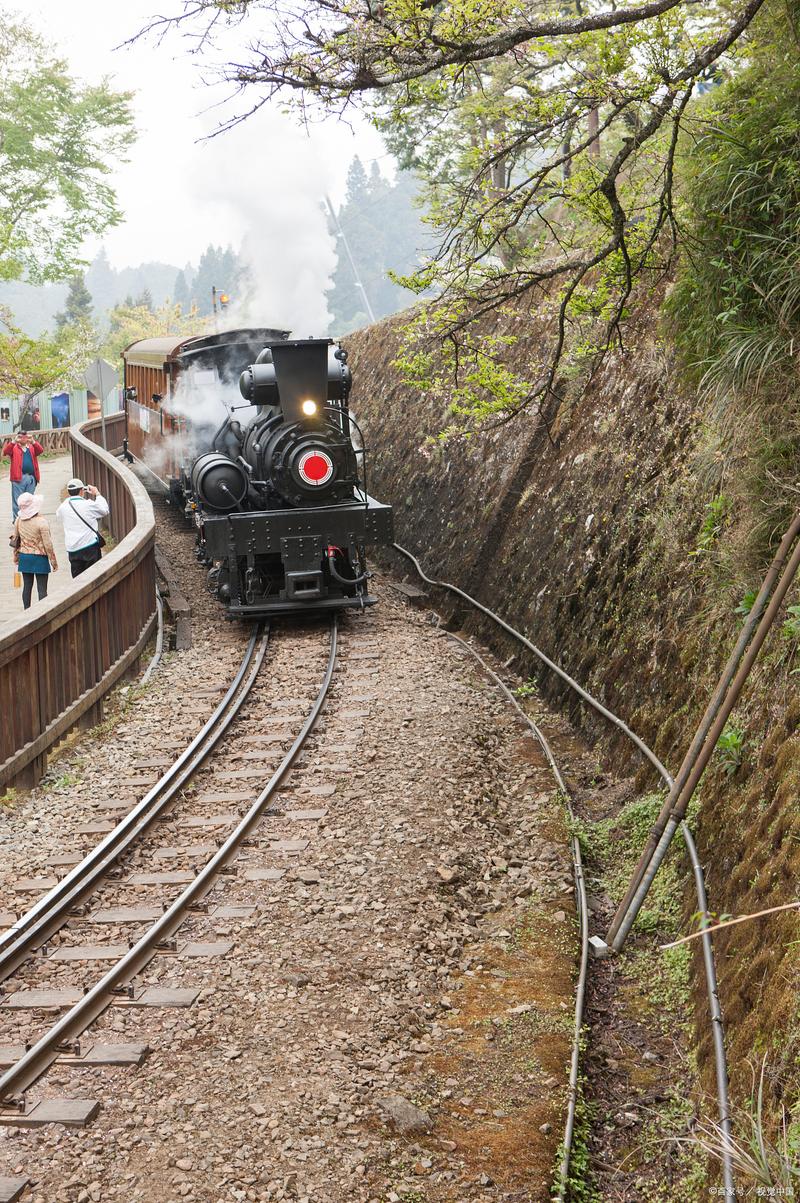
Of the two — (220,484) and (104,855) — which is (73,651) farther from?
(220,484)

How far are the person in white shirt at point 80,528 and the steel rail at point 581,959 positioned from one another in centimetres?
486

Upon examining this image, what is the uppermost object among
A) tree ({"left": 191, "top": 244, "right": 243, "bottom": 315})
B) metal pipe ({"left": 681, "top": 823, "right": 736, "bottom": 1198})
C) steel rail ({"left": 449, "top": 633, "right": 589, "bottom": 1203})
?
tree ({"left": 191, "top": 244, "right": 243, "bottom": 315})

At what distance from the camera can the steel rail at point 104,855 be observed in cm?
610

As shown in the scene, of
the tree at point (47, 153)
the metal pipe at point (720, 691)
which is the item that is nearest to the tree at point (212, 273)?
the tree at point (47, 153)

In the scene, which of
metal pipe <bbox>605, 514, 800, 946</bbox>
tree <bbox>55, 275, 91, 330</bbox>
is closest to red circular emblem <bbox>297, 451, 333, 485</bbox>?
metal pipe <bbox>605, 514, 800, 946</bbox>

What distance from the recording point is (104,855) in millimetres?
7297

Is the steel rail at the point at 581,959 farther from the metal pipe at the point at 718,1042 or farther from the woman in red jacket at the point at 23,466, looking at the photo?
the woman in red jacket at the point at 23,466

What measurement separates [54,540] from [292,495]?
5976 mm

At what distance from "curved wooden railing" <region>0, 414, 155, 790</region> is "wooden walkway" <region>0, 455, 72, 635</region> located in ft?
0.68

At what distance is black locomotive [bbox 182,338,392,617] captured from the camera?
1314cm

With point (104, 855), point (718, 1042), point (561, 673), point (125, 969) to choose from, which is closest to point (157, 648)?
point (561, 673)

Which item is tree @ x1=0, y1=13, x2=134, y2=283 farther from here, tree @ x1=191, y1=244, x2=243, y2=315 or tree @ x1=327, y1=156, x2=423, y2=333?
tree @ x1=191, y1=244, x2=243, y2=315

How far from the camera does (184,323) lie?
63656mm

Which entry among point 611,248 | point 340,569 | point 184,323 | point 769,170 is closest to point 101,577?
Answer: point 340,569
